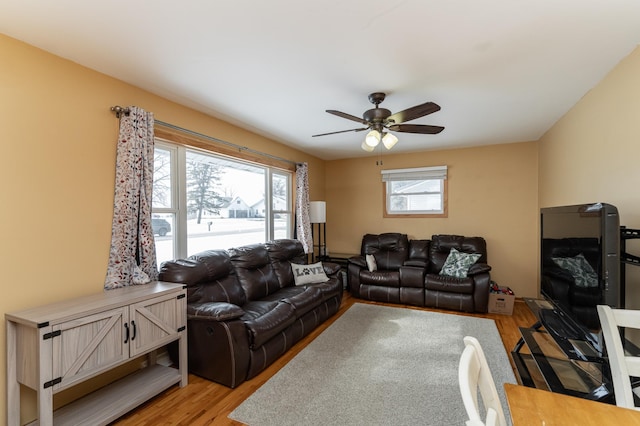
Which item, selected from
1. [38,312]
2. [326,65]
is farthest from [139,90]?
[38,312]

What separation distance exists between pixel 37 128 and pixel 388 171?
4.78m

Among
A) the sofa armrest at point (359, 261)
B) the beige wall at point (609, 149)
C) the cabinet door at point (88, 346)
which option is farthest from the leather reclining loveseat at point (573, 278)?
the cabinet door at point (88, 346)

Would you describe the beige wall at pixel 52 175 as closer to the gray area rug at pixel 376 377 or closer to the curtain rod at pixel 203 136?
the curtain rod at pixel 203 136

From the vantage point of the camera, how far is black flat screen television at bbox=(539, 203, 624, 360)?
1.53 metres

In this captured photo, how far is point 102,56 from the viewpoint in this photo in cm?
209

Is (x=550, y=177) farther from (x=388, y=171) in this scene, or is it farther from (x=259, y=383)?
(x=259, y=383)

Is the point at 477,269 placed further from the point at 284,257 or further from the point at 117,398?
the point at 117,398

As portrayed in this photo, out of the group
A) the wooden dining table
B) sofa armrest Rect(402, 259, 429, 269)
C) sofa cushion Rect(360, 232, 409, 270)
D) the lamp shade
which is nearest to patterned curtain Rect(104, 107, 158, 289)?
the wooden dining table

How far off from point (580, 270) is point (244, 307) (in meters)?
2.78

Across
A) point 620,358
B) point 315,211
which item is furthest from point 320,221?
point 620,358

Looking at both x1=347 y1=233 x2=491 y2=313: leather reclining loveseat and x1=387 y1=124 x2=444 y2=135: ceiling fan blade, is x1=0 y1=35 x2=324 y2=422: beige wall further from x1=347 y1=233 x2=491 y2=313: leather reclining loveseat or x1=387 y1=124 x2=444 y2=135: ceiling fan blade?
x1=347 y1=233 x2=491 y2=313: leather reclining loveseat

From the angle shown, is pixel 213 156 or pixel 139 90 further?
pixel 213 156

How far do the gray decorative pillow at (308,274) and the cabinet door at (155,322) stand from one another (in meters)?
1.72

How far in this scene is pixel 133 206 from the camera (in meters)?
2.49
